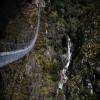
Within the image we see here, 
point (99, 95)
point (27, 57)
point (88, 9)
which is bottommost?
point (99, 95)

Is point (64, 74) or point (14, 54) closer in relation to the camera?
point (14, 54)

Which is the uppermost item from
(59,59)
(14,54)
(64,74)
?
(14,54)

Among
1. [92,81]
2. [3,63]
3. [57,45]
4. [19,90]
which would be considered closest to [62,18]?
[57,45]

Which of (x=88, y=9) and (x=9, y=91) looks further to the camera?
(x=88, y=9)

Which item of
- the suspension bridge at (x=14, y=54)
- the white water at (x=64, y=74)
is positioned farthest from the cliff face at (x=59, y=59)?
the suspension bridge at (x=14, y=54)

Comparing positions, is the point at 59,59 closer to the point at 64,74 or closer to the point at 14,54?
the point at 64,74

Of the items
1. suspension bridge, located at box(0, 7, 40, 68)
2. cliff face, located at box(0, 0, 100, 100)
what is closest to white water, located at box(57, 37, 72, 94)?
cliff face, located at box(0, 0, 100, 100)

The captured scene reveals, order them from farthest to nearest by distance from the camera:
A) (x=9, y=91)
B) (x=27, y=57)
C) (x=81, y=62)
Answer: (x=81, y=62)
(x=27, y=57)
(x=9, y=91)

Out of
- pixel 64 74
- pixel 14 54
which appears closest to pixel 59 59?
pixel 64 74

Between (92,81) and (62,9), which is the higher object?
(62,9)

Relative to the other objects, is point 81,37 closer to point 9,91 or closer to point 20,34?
point 20,34
